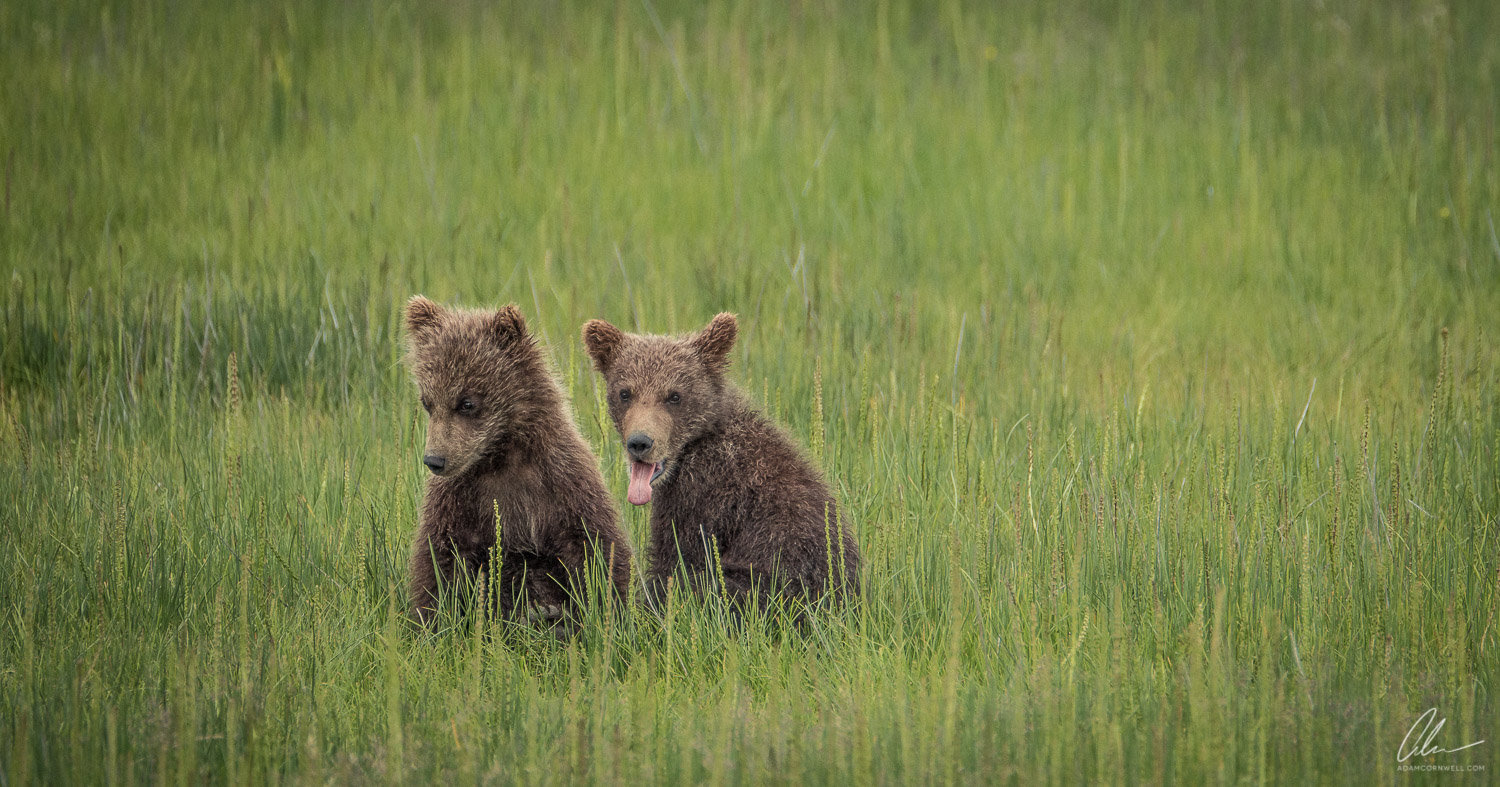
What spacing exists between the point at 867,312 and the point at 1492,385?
3.74 metres

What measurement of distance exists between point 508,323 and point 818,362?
130 cm

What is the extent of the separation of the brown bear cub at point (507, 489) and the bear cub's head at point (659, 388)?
0.23m

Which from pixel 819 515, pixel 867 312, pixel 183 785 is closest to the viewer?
pixel 183 785

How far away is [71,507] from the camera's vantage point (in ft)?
18.4

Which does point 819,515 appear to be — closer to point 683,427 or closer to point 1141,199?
point 683,427

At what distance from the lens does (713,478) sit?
5102mm

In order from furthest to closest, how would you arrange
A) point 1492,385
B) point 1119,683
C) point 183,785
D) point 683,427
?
point 1492,385
point 683,427
point 1119,683
point 183,785

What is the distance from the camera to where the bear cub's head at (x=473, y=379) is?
A: 4.75m

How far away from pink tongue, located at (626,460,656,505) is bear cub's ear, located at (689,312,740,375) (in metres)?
0.56

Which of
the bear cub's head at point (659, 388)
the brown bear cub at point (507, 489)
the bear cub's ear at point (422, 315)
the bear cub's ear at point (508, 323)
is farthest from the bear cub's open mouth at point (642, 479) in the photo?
the bear cub's ear at point (422, 315)

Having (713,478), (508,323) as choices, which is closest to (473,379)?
(508,323)

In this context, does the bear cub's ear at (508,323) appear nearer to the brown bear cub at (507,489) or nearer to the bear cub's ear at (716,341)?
the brown bear cub at (507,489)

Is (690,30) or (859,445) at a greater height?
(690,30)

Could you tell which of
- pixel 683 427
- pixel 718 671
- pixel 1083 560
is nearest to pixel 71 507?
pixel 683 427
